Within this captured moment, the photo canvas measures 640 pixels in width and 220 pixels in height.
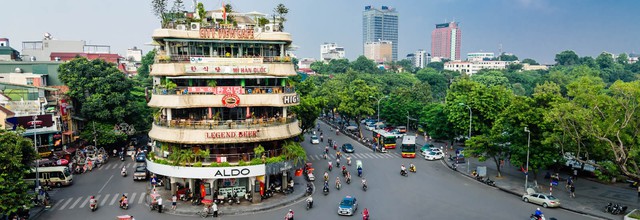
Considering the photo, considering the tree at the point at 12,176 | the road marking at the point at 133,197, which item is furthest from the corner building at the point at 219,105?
the tree at the point at 12,176

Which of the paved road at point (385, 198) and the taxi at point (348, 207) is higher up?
the taxi at point (348, 207)

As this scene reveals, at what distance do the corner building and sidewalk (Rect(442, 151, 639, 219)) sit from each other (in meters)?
21.4

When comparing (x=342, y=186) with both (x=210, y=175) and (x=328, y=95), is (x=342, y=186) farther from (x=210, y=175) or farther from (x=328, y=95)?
(x=328, y=95)

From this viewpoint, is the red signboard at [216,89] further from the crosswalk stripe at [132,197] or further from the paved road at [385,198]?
the crosswalk stripe at [132,197]

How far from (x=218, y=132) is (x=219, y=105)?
231 cm

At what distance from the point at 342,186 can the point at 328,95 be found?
4876 cm

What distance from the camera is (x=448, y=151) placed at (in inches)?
2516

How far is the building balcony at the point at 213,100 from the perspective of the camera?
1497 inches

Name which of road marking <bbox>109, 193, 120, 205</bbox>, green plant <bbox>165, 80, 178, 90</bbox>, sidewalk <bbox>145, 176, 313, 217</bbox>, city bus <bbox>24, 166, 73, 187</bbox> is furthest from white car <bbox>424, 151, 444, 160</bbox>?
city bus <bbox>24, 166, 73, 187</bbox>

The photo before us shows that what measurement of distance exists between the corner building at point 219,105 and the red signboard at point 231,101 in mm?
16

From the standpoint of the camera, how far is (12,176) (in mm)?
32500

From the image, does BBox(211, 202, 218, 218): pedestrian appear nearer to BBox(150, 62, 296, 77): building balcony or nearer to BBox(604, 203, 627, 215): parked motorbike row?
BBox(150, 62, 296, 77): building balcony

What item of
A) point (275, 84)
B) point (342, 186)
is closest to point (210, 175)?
point (275, 84)

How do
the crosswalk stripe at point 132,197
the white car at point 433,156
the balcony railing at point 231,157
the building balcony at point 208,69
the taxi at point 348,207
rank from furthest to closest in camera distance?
the white car at point 433,156 < the crosswalk stripe at point 132,197 < the building balcony at point 208,69 < the balcony railing at point 231,157 < the taxi at point 348,207
